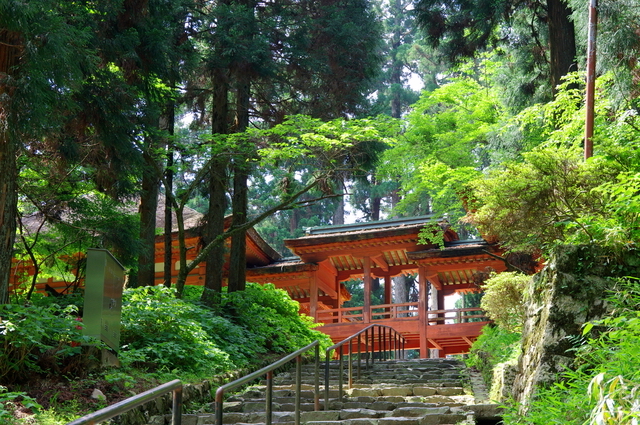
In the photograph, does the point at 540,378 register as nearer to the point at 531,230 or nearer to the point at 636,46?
the point at 531,230

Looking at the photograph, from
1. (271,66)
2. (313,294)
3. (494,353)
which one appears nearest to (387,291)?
(313,294)

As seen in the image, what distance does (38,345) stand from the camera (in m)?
6.48

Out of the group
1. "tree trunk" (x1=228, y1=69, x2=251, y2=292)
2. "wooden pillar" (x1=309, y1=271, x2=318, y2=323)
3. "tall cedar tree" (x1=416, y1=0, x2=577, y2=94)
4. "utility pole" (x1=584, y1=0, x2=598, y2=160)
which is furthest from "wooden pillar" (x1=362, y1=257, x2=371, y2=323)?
"utility pole" (x1=584, y1=0, x2=598, y2=160)

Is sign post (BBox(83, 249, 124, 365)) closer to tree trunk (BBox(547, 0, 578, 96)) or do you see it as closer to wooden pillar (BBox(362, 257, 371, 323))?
tree trunk (BBox(547, 0, 578, 96))

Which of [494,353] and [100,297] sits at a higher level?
[100,297]

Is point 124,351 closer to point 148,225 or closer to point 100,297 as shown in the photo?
point 100,297

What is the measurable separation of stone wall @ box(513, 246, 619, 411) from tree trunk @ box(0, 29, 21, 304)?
5239mm

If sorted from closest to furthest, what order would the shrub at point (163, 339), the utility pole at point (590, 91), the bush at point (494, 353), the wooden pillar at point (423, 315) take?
the utility pole at point (590, 91), the shrub at point (163, 339), the bush at point (494, 353), the wooden pillar at point (423, 315)

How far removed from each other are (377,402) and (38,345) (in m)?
3.51

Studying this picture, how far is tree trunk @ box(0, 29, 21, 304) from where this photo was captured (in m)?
7.07

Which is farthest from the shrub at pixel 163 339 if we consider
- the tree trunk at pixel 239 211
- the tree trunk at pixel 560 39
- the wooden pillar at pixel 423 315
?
the wooden pillar at pixel 423 315

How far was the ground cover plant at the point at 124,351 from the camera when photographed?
6.12 metres

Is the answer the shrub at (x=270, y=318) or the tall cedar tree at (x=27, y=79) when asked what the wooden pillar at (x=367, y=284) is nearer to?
the shrub at (x=270, y=318)

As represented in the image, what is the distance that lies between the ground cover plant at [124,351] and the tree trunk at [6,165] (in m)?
0.54
